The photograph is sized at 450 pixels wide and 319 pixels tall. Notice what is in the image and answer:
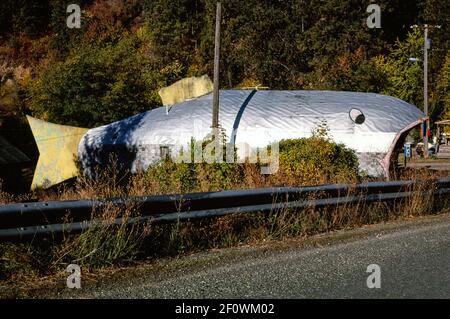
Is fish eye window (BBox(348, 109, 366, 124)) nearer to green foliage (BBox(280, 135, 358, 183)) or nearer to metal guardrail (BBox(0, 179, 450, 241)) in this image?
green foliage (BBox(280, 135, 358, 183))

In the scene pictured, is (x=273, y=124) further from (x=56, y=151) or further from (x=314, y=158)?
(x=56, y=151)

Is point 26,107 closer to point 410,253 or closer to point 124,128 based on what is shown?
point 124,128

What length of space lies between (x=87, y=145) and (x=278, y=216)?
18.7m

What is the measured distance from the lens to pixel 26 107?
53.5 m

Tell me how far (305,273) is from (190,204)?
1.85m

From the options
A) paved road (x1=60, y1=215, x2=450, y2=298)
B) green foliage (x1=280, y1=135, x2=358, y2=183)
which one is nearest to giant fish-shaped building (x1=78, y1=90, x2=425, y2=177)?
green foliage (x1=280, y1=135, x2=358, y2=183)

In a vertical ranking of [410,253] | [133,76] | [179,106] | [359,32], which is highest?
[359,32]

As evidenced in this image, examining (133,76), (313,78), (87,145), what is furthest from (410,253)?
(313,78)

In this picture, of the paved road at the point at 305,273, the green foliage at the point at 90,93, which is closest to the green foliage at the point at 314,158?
the paved road at the point at 305,273

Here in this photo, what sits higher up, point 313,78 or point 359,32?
point 359,32

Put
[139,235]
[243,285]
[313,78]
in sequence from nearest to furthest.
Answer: [243,285]
[139,235]
[313,78]

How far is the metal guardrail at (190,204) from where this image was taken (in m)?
5.15

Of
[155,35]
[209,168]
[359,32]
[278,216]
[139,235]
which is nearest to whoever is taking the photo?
[139,235]

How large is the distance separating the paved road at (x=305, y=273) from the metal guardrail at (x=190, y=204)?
0.64m
